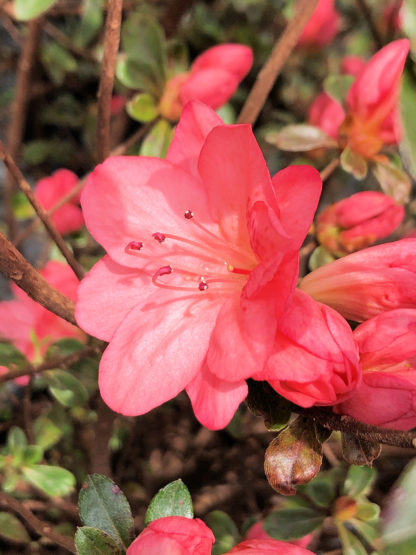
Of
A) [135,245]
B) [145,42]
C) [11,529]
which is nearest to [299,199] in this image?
[135,245]

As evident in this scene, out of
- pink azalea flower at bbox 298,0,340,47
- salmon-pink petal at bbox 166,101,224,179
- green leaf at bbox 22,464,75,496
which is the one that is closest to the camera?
salmon-pink petal at bbox 166,101,224,179

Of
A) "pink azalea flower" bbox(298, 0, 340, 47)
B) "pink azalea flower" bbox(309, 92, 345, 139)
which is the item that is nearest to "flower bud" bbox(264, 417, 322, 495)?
"pink azalea flower" bbox(309, 92, 345, 139)

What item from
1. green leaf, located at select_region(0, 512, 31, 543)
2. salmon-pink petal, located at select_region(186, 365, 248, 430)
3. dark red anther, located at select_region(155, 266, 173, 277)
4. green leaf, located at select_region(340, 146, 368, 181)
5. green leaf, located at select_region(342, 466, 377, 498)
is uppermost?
dark red anther, located at select_region(155, 266, 173, 277)

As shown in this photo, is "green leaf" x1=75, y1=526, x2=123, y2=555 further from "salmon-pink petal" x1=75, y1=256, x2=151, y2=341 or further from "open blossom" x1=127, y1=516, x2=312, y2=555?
"salmon-pink petal" x1=75, y1=256, x2=151, y2=341

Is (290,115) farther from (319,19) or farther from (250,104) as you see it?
(250,104)

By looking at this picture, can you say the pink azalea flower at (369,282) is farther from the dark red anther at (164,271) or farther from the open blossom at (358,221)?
the open blossom at (358,221)
